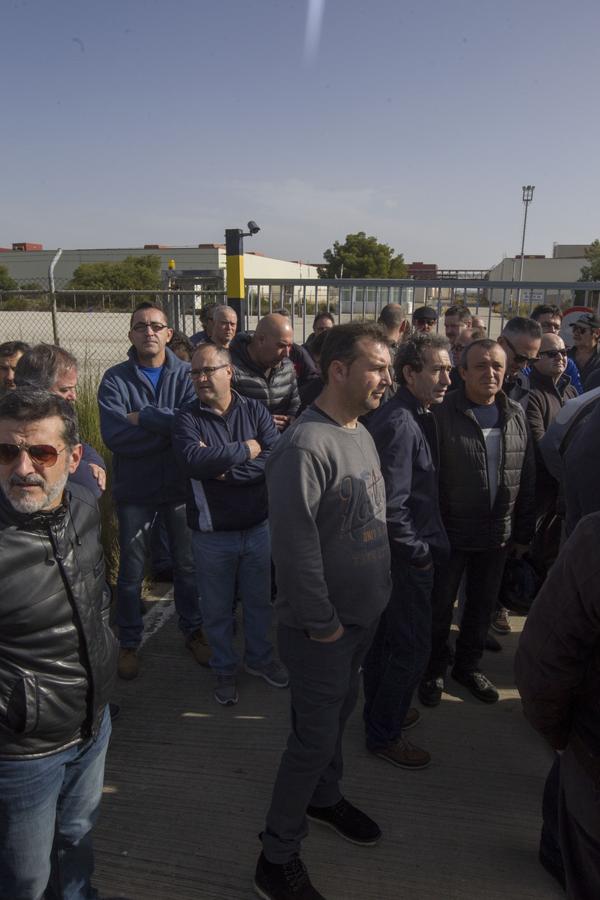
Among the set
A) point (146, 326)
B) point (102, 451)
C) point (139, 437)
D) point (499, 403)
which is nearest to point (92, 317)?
point (102, 451)

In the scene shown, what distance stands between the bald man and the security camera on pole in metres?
2.19

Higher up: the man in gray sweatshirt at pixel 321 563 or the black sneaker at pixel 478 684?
the man in gray sweatshirt at pixel 321 563

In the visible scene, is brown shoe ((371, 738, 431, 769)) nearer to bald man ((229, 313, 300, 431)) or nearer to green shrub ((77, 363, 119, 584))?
bald man ((229, 313, 300, 431))

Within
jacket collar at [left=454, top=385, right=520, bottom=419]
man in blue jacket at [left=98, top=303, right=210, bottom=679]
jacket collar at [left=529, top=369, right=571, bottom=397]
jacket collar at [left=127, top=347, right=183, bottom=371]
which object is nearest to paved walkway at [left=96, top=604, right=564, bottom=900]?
man in blue jacket at [left=98, top=303, right=210, bottom=679]

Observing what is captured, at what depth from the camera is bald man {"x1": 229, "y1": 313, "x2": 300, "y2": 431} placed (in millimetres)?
4246

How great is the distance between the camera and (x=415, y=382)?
2898 millimetres

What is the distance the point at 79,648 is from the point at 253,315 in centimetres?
657

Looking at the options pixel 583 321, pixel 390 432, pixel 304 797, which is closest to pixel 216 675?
pixel 304 797

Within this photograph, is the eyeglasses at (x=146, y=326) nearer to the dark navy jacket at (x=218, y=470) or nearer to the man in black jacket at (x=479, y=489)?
the dark navy jacket at (x=218, y=470)

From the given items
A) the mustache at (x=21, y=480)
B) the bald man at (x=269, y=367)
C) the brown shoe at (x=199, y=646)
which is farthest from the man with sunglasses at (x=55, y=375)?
the bald man at (x=269, y=367)

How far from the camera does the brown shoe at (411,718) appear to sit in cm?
318

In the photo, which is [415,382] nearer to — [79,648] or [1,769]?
[79,648]

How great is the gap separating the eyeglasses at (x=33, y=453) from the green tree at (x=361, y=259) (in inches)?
1658

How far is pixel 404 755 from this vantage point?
2.91m
